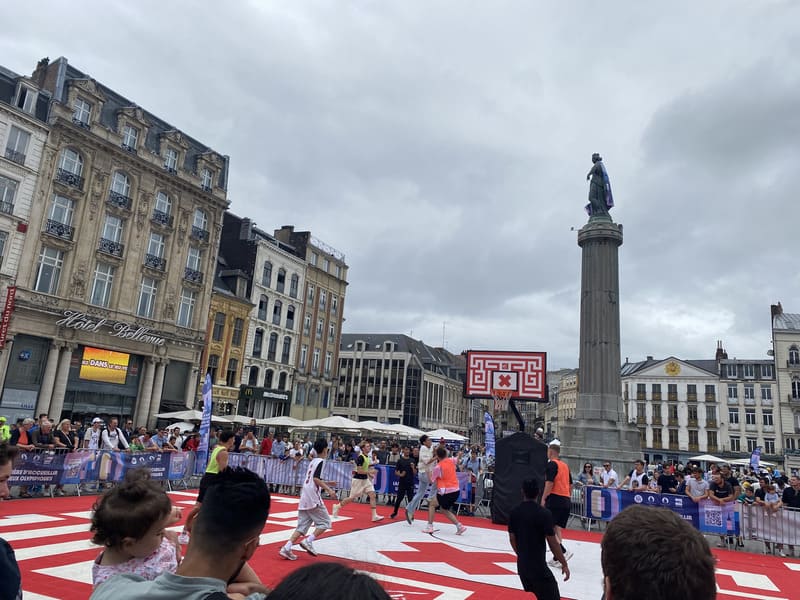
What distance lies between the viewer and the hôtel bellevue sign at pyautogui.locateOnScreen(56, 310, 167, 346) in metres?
29.2

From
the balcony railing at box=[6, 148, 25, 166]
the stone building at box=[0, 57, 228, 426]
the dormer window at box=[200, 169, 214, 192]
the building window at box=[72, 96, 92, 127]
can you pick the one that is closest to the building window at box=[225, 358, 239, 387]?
the stone building at box=[0, 57, 228, 426]

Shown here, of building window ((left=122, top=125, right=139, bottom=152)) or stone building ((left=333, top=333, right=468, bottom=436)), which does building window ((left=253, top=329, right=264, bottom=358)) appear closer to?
building window ((left=122, top=125, right=139, bottom=152))

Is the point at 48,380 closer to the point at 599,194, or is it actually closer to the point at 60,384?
the point at 60,384

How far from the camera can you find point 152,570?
3502mm

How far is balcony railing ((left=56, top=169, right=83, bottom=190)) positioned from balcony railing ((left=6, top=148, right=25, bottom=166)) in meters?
1.77

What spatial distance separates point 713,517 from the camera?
14.2 m

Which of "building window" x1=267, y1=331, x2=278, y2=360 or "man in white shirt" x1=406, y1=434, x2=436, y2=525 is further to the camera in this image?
"building window" x1=267, y1=331, x2=278, y2=360

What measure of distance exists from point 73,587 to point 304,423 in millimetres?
23889

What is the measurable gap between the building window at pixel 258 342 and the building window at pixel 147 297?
36.0 ft

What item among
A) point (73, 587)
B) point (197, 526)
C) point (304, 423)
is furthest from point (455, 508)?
point (197, 526)

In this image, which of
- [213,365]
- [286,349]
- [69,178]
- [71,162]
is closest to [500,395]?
[213,365]

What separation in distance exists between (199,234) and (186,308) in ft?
16.5

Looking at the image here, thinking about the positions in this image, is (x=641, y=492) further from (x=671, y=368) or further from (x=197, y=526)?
(x=671, y=368)

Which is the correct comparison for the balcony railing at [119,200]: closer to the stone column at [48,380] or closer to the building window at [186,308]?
the building window at [186,308]
